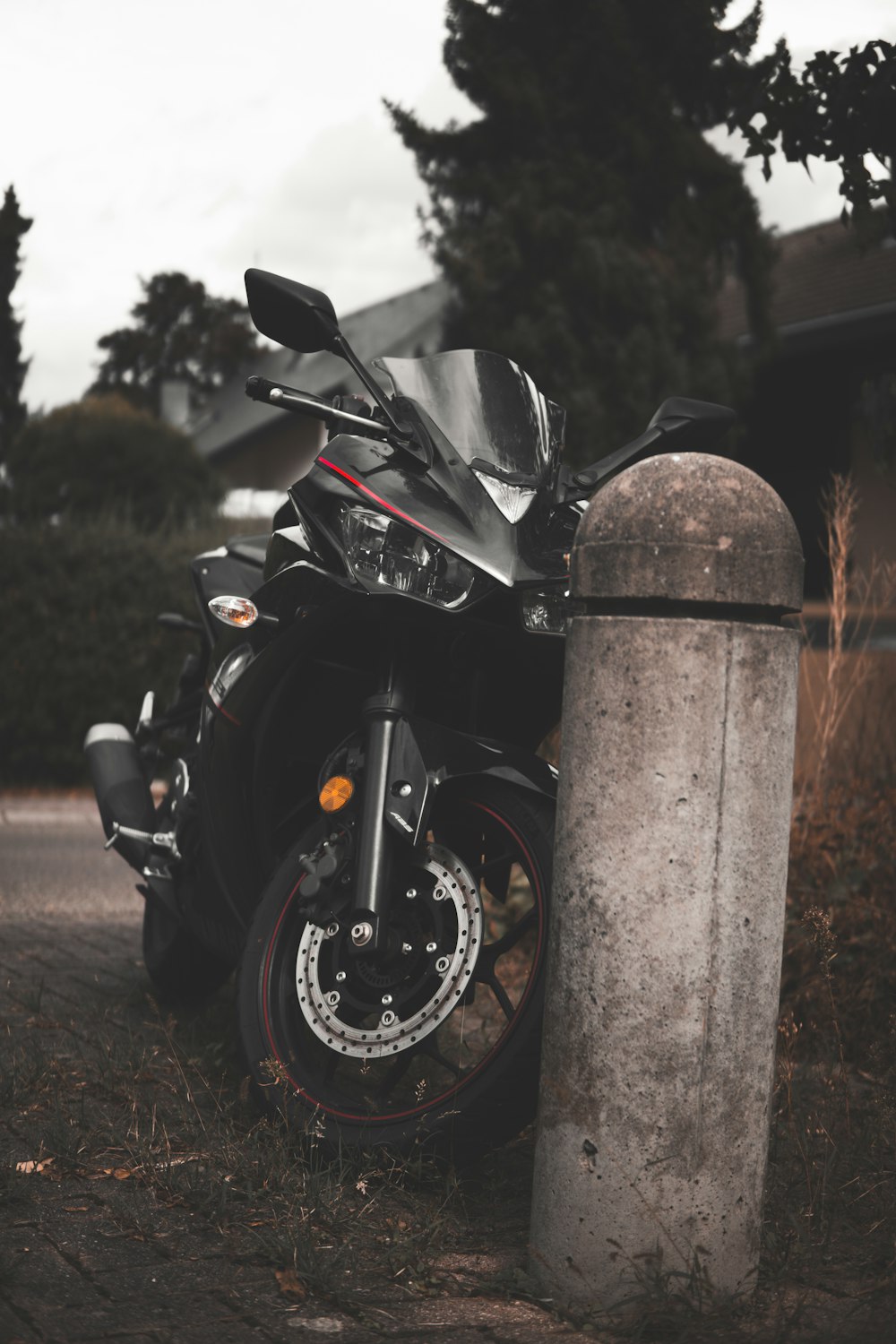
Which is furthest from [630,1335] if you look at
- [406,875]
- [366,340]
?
[366,340]

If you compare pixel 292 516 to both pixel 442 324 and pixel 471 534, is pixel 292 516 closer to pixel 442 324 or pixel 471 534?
pixel 471 534

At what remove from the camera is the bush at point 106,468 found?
20.3 metres

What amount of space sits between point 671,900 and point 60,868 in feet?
17.4

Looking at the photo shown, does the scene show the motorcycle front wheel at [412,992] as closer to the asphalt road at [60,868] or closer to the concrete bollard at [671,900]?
the concrete bollard at [671,900]

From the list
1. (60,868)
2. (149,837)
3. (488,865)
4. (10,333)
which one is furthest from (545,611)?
(10,333)

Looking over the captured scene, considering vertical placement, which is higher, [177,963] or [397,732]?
[397,732]

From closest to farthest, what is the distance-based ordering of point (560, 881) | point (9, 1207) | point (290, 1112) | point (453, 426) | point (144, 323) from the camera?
point (560, 881) < point (9, 1207) < point (290, 1112) < point (453, 426) < point (144, 323)

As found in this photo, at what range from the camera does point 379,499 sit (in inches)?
116

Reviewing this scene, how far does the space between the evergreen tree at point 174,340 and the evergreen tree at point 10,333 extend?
21.8 m

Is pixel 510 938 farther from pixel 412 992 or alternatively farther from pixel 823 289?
pixel 823 289

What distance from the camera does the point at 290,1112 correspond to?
9.27 ft

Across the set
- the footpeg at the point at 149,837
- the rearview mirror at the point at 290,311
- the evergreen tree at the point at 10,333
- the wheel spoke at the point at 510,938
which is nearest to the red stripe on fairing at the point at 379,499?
the rearview mirror at the point at 290,311

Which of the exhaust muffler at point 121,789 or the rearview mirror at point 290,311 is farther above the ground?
the rearview mirror at point 290,311

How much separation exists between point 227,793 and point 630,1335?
1.64 m
